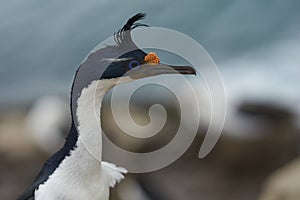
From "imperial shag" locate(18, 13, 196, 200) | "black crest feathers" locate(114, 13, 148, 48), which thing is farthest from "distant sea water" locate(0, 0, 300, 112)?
"black crest feathers" locate(114, 13, 148, 48)

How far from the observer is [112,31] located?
9328mm

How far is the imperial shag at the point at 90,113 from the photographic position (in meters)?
2.60

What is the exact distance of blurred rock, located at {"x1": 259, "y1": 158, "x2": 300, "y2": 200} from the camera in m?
4.57

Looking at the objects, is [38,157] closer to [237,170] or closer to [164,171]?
[164,171]

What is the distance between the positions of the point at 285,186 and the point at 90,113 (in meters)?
2.29

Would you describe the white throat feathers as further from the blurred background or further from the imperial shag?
the blurred background

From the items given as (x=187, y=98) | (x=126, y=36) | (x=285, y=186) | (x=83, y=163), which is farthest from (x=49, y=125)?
(x=126, y=36)

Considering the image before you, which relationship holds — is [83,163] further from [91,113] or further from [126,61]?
[126,61]

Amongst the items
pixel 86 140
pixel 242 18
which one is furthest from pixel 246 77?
Result: pixel 86 140

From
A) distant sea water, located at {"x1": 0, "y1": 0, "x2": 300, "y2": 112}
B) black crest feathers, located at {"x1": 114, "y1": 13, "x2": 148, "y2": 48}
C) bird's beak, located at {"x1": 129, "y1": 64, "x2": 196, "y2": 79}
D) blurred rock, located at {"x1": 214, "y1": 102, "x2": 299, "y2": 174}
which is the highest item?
black crest feathers, located at {"x1": 114, "y1": 13, "x2": 148, "y2": 48}

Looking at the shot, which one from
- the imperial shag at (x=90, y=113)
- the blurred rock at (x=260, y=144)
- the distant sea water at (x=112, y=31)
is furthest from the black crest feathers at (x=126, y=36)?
the distant sea water at (x=112, y=31)

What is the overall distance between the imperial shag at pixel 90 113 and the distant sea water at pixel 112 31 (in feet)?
18.7

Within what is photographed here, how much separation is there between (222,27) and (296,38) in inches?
42.0

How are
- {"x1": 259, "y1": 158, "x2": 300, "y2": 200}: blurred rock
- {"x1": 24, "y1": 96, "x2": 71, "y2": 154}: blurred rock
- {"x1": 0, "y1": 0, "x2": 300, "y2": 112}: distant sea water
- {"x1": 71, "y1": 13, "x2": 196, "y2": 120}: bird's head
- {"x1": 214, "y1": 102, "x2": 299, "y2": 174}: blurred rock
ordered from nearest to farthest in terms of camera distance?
{"x1": 71, "y1": 13, "x2": 196, "y2": 120}: bird's head
{"x1": 259, "y1": 158, "x2": 300, "y2": 200}: blurred rock
{"x1": 24, "y1": 96, "x2": 71, "y2": 154}: blurred rock
{"x1": 214, "y1": 102, "x2": 299, "y2": 174}: blurred rock
{"x1": 0, "y1": 0, "x2": 300, "y2": 112}: distant sea water
